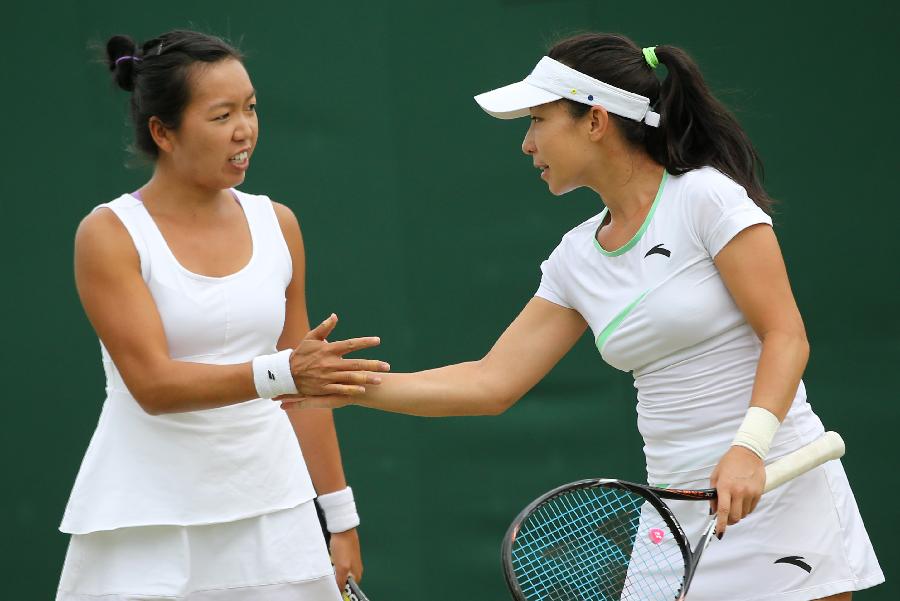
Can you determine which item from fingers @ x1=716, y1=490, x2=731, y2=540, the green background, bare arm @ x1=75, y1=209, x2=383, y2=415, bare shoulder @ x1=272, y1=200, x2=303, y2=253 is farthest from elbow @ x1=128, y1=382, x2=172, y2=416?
the green background

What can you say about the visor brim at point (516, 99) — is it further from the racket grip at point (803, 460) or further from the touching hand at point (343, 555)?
the touching hand at point (343, 555)

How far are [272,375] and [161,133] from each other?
620 mm

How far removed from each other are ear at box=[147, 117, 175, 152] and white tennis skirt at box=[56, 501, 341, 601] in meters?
0.82

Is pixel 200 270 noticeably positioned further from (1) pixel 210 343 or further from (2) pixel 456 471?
(2) pixel 456 471

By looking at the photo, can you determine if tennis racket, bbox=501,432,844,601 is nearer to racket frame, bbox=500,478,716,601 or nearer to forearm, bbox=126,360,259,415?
racket frame, bbox=500,478,716,601

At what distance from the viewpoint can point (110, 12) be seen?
14.1ft

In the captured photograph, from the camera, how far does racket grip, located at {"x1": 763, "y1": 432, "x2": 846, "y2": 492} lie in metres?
2.52

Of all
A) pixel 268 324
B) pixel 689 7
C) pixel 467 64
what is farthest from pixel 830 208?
pixel 268 324

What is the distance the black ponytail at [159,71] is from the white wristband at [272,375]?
57 centimetres

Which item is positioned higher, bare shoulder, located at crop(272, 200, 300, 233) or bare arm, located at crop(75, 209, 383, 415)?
bare shoulder, located at crop(272, 200, 300, 233)

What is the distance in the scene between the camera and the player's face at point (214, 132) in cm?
298

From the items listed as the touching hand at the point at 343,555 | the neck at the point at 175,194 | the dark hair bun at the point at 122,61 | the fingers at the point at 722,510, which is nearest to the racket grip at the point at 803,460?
the fingers at the point at 722,510

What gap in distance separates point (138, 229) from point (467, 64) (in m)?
1.55

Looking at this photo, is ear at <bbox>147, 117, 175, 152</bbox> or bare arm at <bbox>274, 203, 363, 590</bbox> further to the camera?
bare arm at <bbox>274, 203, 363, 590</bbox>
